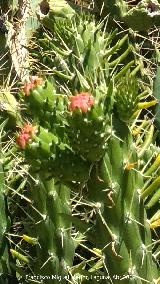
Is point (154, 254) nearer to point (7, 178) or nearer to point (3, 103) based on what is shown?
point (7, 178)

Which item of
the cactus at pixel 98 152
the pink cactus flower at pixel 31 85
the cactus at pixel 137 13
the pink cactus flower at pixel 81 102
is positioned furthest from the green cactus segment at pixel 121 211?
the cactus at pixel 137 13

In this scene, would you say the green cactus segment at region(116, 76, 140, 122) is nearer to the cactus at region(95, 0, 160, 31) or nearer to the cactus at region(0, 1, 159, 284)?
the cactus at region(0, 1, 159, 284)

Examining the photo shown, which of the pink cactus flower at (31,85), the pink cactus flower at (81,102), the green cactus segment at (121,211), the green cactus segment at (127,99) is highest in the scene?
the pink cactus flower at (81,102)

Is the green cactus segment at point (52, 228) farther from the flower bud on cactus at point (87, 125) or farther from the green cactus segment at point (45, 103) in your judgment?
the flower bud on cactus at point (87, 125)

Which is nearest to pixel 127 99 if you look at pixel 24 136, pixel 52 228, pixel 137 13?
pixel 24 136

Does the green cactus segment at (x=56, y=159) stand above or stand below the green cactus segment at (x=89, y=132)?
below

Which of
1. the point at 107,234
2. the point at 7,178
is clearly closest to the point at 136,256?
the point at 107,234

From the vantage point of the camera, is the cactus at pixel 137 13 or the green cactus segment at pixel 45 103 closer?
the green cactus segment at pixel 45 103
